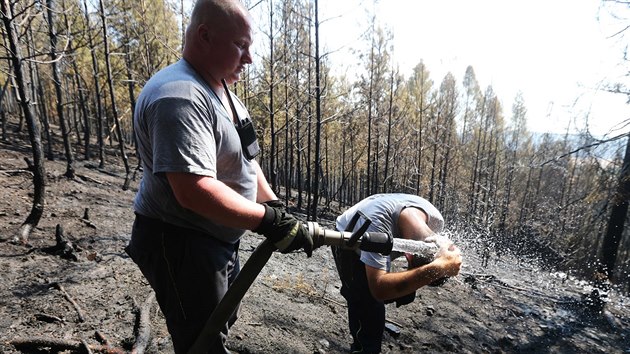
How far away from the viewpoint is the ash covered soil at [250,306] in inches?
116

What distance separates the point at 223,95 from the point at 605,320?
10.0m

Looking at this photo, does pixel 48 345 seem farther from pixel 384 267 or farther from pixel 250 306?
pixel 384 267

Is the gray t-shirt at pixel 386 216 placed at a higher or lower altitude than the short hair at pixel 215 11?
lower

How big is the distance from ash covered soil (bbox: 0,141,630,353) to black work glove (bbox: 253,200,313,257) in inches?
78.5

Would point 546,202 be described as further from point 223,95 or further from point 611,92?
point 223,95

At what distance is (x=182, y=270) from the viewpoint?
5.24ft

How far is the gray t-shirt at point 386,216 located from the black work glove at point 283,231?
70 cm

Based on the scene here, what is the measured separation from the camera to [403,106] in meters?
23.1

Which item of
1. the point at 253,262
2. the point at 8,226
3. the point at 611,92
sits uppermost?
the point at 611,92

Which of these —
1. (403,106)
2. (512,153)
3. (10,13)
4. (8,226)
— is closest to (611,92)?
(10,13)

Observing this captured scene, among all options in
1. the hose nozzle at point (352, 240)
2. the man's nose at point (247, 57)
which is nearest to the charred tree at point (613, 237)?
the hose nozzle at point (352, 240)

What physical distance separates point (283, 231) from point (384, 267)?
3.40ft

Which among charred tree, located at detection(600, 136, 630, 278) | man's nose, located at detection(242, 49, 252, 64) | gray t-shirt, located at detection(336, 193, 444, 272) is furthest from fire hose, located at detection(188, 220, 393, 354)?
charred tree, located at detection(600, 136, 630, 278)

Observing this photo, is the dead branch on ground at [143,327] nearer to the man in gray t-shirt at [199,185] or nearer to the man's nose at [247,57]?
the man in gray t-shirt at [199,185]
